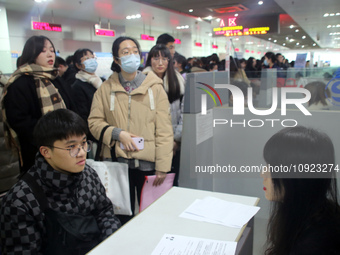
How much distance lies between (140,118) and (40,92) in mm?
742

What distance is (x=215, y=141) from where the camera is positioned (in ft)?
8.71

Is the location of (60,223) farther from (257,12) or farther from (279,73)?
(257,12)

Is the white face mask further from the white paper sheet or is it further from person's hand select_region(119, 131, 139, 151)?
the white paper sheet

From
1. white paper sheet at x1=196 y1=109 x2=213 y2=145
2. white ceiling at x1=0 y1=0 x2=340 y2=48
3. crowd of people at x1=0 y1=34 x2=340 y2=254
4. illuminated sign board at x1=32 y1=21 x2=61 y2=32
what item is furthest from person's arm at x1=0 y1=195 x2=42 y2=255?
illuminated sign board at x1=32 y1=21 x2=61 y2=32

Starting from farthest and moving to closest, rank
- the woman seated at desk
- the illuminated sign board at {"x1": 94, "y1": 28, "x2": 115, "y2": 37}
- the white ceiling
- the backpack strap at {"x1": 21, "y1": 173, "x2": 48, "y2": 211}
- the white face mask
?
the illuminated sign board at {"x1": 94, "y1": 28, "x2": 115, "y2": 37}, the white ceiling, the white face mask, the backpack strap at {"x1": 21, "y1": 173, "x2": 48, "y2": 211}, the woman seated at desk

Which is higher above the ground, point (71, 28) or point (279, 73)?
point (71, 28)

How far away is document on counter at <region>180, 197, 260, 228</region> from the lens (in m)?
1.41

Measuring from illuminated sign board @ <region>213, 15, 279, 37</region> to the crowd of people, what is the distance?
652 centimetres

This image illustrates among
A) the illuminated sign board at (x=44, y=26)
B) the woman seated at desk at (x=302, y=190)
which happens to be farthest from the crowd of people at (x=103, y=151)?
the illuminated sign board at (x=44, y=26)

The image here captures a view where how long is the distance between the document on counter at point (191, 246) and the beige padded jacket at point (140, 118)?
2.46 feet

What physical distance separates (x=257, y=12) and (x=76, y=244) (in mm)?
10084

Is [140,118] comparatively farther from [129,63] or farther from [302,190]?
[302,190]

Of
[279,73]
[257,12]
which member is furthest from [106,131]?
[257,12]

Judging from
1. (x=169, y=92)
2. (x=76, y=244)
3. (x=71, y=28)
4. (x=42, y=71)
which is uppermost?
(x=71, y=28)
